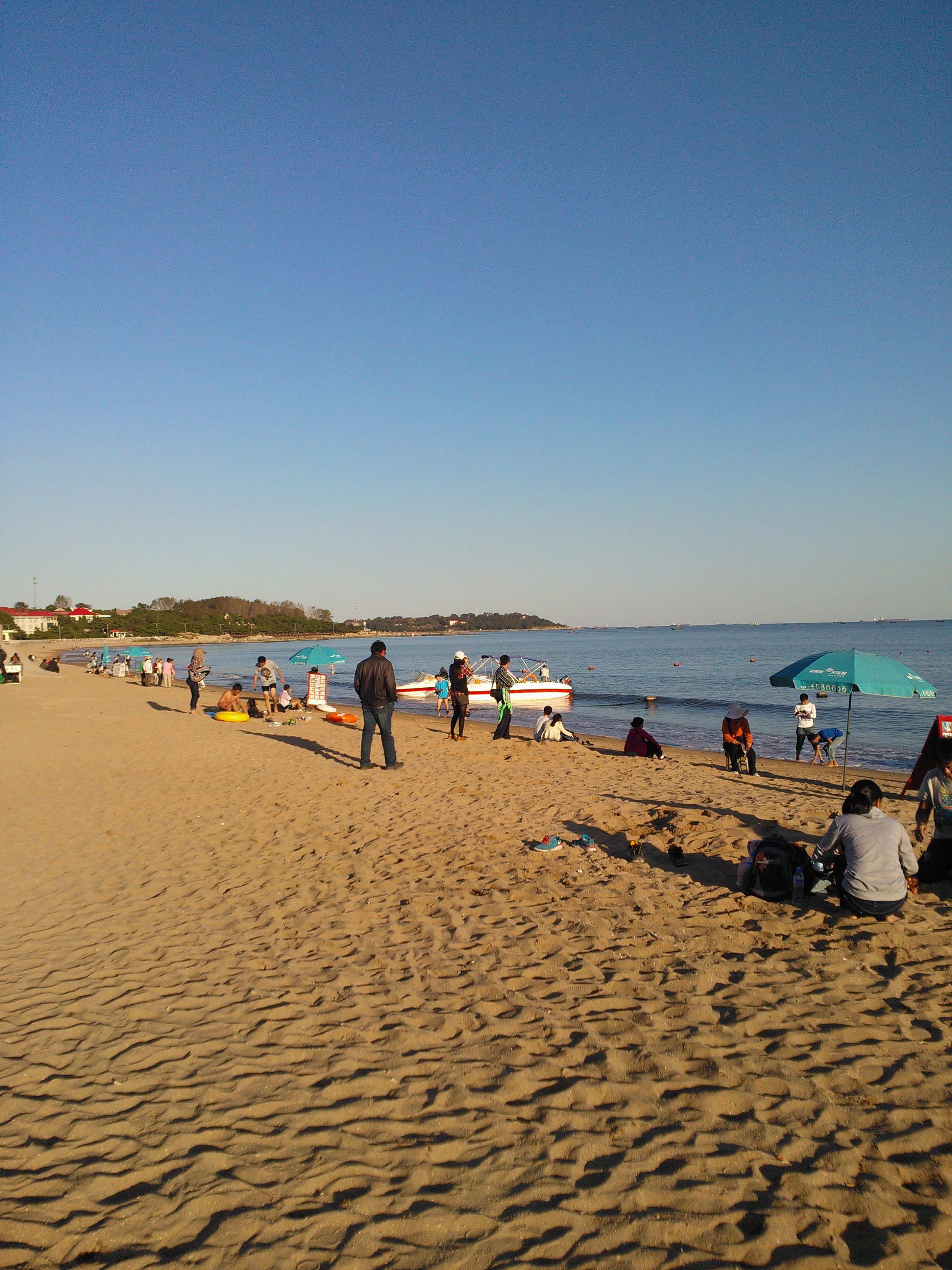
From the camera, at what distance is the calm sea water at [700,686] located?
22172 mm

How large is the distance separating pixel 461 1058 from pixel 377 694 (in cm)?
778

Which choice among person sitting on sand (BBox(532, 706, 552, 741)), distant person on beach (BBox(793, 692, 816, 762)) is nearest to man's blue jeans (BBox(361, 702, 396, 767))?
person sitting on sand (BBox(532, 706, 552, 741))

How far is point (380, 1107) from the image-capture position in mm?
3443

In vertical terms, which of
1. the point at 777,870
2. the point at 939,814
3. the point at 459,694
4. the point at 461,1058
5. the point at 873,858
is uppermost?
the point at 459,694

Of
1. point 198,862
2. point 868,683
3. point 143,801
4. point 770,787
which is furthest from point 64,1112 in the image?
point 770,787

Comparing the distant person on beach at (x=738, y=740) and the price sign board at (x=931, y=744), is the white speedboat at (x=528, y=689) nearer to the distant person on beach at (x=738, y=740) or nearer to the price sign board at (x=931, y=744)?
the distant person on beach at (x=738, y=740)

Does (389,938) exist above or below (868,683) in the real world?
below

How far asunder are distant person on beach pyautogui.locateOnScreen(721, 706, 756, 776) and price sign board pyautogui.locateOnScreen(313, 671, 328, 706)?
1248 cm

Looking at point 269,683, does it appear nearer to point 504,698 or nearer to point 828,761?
point 504,698

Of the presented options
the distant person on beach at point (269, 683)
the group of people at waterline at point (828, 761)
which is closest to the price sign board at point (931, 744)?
the group of people at waterline at point (828, 761)

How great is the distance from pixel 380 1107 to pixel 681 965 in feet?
7.79

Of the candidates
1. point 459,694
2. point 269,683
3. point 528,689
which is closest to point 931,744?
point 459,694

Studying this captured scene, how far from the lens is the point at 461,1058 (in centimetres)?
386

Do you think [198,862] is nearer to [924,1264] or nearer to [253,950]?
[253,950]
